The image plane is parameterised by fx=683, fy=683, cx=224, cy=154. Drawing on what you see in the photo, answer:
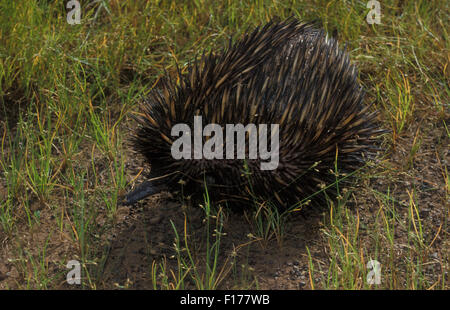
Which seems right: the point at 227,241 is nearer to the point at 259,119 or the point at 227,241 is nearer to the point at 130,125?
the point at 259,119

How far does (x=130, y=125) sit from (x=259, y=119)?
1.36 metres

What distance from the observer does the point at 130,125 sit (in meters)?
4.23

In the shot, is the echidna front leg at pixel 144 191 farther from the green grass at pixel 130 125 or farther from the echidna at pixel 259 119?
the green grass at pixel 130 125

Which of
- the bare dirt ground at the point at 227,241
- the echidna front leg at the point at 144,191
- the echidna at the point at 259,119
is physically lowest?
the bare dirt ground at the point at 227,241

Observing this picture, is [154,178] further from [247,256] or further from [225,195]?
[247,256]

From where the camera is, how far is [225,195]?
3.24 m

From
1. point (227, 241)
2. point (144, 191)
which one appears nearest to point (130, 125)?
point (144, 191)

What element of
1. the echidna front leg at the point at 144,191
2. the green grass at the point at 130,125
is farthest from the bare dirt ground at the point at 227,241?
the echidna front leg at the point at 144,191

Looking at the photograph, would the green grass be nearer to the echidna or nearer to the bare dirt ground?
the bare dirt ground

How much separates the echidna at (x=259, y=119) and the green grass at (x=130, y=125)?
16 centimetres

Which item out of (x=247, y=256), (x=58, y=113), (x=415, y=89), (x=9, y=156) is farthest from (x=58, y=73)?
(x=415, y=89)

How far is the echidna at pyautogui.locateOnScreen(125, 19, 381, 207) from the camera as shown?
3082 mm

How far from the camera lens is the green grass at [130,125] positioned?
3189 mm

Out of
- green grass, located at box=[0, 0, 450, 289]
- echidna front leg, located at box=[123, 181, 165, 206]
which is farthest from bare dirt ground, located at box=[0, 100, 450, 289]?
echidna front leg, located at box=[123, 181, 165, 206]
